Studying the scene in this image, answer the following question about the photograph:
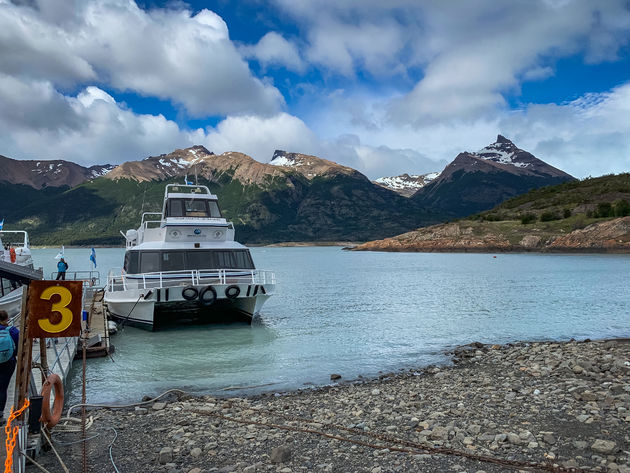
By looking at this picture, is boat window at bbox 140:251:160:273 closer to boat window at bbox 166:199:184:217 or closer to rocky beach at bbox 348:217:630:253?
boat window at bbox 166:199:184:217

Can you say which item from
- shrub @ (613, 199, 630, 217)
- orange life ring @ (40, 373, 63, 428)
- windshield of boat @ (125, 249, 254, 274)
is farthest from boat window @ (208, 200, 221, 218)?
shrub @ (613, 199, 630, 217)

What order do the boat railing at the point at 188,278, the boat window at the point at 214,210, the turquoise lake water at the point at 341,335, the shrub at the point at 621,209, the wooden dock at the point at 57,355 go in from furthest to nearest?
the shrub at the point at 621,209 < the boat window at the point at 214,210 < the boat railing at the point at 188,278 < the turquoise lake water at the point at 341,335 < the wooden dock at the point at 57,355

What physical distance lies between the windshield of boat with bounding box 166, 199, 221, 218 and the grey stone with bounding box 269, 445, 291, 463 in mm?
19242

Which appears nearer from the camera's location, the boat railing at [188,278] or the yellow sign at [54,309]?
Answer: the yellow sign at [54,309]

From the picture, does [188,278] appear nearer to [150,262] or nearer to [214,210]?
[150,262]

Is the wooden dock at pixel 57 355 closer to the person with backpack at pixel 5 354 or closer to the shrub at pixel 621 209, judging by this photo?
the person with backpack at pixel 5 354

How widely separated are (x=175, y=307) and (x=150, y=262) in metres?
2.57

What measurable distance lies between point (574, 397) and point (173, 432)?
8.69 m

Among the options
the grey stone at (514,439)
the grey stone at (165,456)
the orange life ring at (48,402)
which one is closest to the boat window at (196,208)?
the orange life ring at (48,402)

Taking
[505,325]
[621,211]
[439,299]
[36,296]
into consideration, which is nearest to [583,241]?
[621,211]

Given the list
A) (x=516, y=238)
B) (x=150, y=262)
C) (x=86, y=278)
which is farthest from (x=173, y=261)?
(x=516, y=238)

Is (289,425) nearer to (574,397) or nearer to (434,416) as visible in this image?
(434,416)

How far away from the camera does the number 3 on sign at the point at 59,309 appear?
6.78 m

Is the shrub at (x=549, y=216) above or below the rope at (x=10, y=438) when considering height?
above
